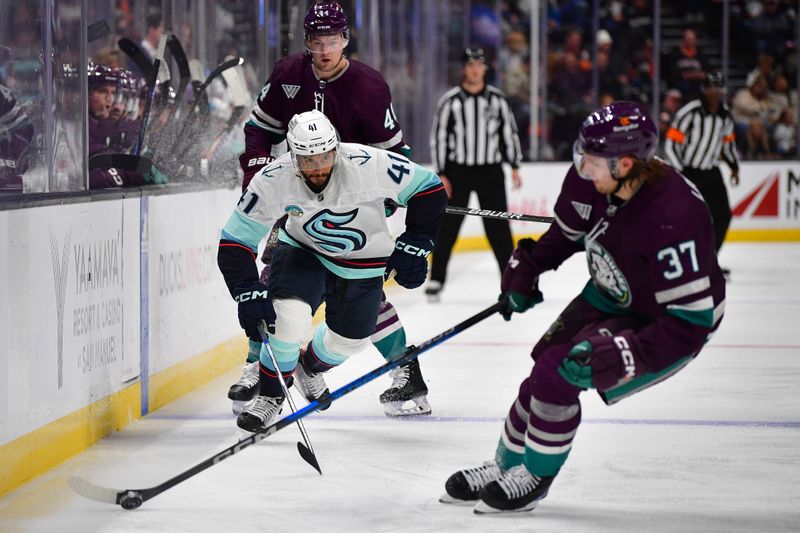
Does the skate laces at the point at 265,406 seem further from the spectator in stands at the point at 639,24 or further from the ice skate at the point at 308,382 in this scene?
the spectator in stands at the point at 639,24

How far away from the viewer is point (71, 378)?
3.43 meters

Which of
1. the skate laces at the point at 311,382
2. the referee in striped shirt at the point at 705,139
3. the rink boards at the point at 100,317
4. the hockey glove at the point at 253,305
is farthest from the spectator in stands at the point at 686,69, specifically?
the hockey glove at the point at 253,305

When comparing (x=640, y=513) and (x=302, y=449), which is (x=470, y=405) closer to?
(x=302, y=449)

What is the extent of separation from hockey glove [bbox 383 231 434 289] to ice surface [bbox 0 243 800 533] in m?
0.48

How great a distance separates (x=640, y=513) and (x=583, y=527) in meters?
→ 0.19

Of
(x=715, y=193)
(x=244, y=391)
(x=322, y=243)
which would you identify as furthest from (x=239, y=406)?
(x=715, y=193)

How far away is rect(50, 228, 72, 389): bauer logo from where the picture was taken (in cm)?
332

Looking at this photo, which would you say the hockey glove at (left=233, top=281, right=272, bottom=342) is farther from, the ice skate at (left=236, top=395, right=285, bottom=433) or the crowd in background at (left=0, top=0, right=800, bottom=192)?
the crowd in background at (left=0, top=0, right=800, bottom=192)

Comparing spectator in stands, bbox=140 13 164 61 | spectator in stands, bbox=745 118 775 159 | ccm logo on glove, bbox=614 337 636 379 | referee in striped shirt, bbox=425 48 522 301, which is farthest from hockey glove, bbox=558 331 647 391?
spectator in stands, bbox=745 118 775 159

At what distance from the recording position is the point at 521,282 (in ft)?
9.40

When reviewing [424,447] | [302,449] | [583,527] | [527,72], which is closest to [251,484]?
[302,449]

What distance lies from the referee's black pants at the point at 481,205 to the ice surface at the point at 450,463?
1.78 m

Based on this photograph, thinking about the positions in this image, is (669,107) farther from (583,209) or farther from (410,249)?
(583,209)

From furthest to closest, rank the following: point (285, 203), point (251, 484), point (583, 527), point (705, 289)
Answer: point (285, 203)
point (251, 484)
point (583, 527)
point (705, 289)
